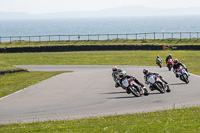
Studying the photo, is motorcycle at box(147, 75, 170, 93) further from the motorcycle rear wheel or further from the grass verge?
the grass verge

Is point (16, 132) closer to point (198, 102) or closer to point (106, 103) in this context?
point (106, 103)

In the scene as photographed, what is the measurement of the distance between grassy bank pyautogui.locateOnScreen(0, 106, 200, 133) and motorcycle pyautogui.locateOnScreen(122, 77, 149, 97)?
4619 mm

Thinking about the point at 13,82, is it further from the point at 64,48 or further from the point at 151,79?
the point at 64,48

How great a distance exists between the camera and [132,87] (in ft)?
67.9

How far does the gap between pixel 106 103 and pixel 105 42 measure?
46.3 meters

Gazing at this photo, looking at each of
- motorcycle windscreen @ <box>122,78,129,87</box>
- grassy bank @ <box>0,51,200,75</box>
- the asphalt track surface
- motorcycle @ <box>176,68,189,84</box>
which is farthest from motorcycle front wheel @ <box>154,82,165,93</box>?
grassy bank @ <box>0,51,200,75</box>

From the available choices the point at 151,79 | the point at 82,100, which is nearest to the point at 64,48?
the point at 151,79

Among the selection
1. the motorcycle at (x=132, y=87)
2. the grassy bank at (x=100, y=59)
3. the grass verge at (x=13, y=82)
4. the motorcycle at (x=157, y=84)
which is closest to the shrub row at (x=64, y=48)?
the grassy bank at (x=100, y=59)

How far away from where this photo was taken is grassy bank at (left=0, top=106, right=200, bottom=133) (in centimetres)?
1210

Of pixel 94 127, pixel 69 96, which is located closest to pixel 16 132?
pixel 94 127

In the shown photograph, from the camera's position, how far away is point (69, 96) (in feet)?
70.7

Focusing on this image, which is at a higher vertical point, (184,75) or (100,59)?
(184,75)

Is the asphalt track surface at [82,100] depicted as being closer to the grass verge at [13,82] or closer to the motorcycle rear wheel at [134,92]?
the motorcycle rear wheel at [134,92]

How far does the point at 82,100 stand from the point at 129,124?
23.4 feet
